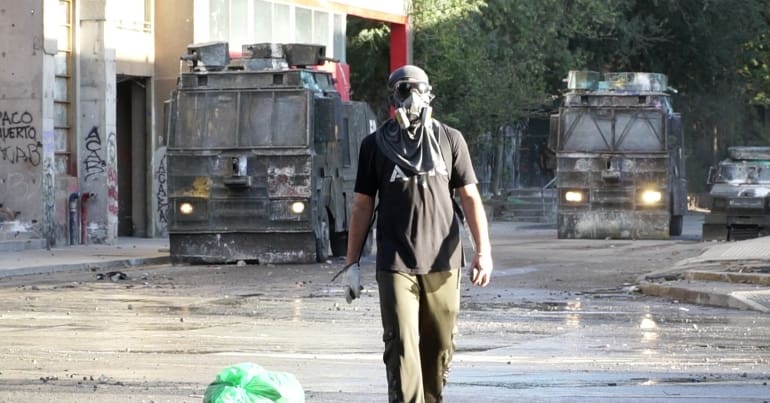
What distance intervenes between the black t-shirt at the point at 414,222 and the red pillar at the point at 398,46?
114 feet

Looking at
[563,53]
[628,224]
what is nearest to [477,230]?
[628,224]

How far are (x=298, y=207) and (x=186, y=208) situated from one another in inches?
66.9

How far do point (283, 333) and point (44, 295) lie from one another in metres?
5.63

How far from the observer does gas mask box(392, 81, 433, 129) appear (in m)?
7.96

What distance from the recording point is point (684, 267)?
20781 mm

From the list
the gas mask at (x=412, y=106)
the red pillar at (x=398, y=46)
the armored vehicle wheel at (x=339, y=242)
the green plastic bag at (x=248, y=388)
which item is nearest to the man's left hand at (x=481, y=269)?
the gas mask at (x=412, y=106)

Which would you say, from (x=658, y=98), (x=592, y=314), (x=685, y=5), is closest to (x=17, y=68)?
(x=658, y=98)

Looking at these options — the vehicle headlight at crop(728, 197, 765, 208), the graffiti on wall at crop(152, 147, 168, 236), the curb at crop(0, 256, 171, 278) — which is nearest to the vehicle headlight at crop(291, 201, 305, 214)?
the curb at crop(0, 256, 171, 278)

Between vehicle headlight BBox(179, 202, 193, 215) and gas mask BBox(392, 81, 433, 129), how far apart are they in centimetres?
1663

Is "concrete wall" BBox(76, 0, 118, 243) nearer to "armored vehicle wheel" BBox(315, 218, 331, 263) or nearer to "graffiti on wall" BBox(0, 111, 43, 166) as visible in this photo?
"graffiti on wall" BBox(0, 111, 43, 166)

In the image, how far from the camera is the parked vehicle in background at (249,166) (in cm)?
2419

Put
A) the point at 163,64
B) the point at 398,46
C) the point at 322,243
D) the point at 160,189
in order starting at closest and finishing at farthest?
the point at 322,243 → the point at 160,189 → the point at 163,64 → the point at 398,46

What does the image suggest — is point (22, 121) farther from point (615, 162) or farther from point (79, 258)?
point (615, 162)

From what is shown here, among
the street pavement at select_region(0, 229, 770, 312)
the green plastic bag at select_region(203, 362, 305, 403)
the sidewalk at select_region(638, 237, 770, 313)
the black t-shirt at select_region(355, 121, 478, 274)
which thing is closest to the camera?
the green plastic bag at select_region(203, 362, 305, 403)
